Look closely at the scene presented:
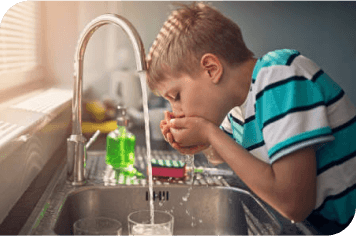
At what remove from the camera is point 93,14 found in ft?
6.52

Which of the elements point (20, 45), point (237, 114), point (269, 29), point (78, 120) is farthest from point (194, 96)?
point (269, 29)

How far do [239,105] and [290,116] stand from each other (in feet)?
0.73

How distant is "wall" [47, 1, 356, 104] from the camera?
6.70 ft

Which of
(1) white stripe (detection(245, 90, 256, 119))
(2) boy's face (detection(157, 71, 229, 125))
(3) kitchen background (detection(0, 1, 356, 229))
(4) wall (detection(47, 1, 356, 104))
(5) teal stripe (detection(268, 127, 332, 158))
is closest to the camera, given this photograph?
(5) teal stripe (detection(268, 127, 332, 158))

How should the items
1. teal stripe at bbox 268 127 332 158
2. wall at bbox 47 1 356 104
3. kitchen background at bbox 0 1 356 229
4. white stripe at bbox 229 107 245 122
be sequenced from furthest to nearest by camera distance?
wall at bbox 47 1 356 104 → kitchen background at bbox 0 1 356 229 → white stripe at bbox 229 107 245 122 → teal stripe at bbox 268 127 332 158

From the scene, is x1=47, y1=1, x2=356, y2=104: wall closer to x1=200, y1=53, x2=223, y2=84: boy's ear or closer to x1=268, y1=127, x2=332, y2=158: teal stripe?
x1=200, y1=53, x2=223, y2=84: boy's ear

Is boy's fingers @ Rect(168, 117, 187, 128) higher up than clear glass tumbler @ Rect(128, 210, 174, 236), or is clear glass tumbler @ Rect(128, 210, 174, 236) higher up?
boy's fingers @ Rect(168, 117, 187, 128)

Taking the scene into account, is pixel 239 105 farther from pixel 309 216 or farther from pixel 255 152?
pixel 309 216

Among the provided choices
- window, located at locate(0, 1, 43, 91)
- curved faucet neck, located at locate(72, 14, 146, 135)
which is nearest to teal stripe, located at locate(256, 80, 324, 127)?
curved faucet neck, located at locate(72, 14, 146, 135)

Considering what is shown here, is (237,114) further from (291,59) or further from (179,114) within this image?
(291,59)

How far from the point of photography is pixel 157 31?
207 centimetres

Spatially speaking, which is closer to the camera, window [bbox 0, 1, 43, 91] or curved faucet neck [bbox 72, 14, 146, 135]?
curved faucet neck [bbox 72, 14, 146, 135]

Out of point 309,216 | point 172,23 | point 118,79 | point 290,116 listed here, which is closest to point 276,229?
point 309,216

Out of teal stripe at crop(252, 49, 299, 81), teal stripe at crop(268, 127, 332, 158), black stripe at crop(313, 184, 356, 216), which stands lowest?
black stripe at crop(313, 184, 356, 216)
